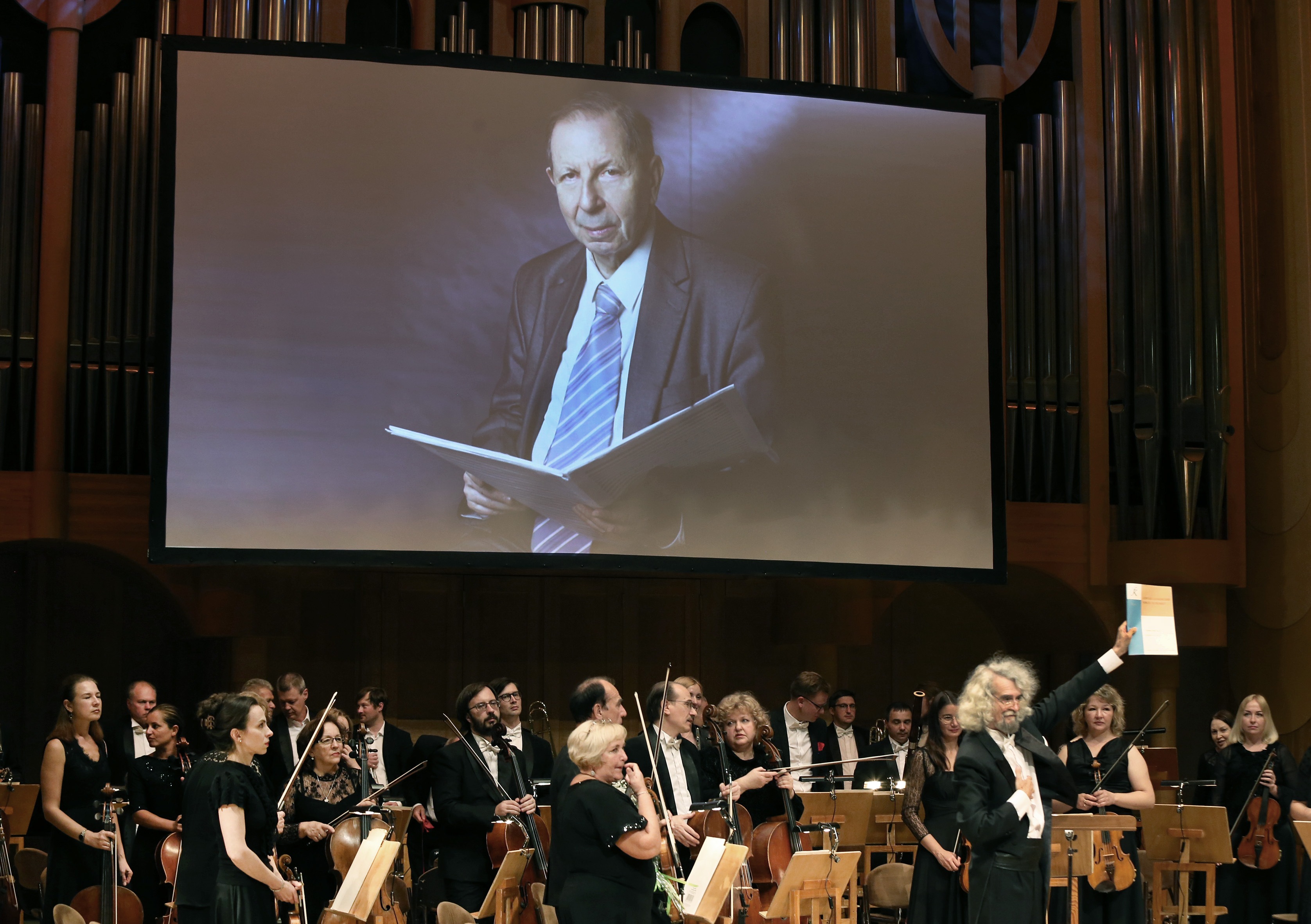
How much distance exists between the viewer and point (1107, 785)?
21.7ft

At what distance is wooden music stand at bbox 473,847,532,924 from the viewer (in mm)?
5918

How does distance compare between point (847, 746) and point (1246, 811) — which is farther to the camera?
point (847, 746)

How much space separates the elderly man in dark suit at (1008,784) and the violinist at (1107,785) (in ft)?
4.92

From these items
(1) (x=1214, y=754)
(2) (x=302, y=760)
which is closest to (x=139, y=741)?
(2) (x=302, y=760)

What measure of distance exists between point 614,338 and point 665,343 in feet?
0.93

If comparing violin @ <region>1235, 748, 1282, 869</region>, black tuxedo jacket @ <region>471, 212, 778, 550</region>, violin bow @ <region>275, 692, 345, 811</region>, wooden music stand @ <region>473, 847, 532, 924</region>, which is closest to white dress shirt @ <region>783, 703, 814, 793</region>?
black tuxedo jacket @ <region>471, 212, 778, 550</region>

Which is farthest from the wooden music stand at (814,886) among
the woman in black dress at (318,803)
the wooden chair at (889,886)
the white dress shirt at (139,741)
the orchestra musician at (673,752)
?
the white dress shirt at (139,741)

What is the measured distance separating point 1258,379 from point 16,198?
7.48m

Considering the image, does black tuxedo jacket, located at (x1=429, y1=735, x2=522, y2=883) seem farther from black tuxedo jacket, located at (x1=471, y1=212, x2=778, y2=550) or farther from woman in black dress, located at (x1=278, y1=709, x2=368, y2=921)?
black tuxedo jacket, located at (x1=471, y1=212, x2=778, y2=550)

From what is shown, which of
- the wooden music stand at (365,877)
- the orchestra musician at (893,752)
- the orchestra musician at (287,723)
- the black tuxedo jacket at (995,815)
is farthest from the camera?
the orchestra musician at (893,752)

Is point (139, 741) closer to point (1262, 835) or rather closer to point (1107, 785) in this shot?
point (1107, 785)

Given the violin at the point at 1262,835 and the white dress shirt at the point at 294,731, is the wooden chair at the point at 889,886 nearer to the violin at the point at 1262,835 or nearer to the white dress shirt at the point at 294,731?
the violin at the point at 1262,835

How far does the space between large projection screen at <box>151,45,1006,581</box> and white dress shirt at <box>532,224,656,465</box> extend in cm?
2

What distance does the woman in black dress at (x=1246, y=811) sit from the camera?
747 cm
